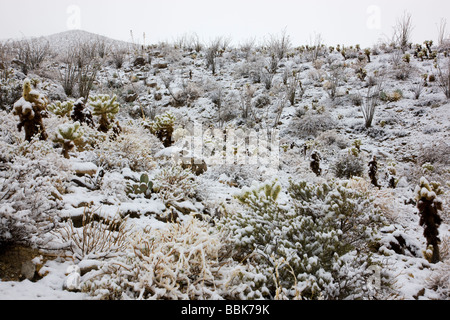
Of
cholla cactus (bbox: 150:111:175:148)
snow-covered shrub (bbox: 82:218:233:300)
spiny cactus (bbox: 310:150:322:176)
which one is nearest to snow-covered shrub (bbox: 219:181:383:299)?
snow-covered shrub (bbox: 82:218:233:300)

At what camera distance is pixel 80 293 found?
195 centimetres

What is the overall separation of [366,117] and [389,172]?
4.63 meters

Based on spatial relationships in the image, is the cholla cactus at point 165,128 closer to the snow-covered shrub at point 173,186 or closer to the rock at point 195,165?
the rock at point 195,165

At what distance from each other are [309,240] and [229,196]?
106 inches

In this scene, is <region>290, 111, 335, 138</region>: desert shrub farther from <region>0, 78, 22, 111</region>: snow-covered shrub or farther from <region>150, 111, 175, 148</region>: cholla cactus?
<region>0, 78, 22, 111</region>: snow-covered shrub

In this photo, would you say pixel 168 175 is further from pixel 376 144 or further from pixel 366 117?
pixel 366 117

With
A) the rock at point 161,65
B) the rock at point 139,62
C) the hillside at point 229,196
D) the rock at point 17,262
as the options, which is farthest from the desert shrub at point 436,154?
the rock at point 139,62

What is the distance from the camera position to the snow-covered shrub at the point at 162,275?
188cm

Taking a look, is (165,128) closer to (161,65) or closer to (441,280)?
(441,280)

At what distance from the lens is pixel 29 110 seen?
3.99 meters

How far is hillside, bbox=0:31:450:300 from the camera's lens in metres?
2.12

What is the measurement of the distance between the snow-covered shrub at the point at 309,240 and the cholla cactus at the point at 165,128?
477 centimetres

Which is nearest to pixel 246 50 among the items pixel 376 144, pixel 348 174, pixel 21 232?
pixel 376 144

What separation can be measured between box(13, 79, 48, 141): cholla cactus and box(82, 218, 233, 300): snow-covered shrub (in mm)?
3269
